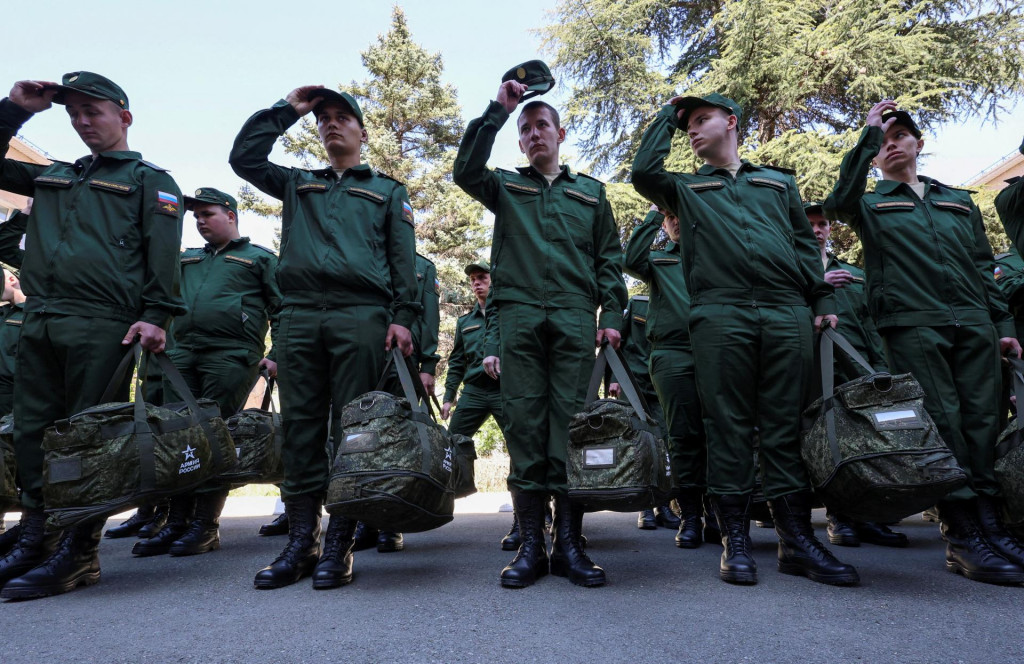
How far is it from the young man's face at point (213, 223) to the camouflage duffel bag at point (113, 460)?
2.22 metres

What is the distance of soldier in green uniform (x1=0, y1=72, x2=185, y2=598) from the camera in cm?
298

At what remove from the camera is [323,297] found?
311 cm

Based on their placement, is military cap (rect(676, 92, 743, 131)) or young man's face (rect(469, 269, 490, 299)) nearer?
military cap (rect(676, 92, 743, 131))

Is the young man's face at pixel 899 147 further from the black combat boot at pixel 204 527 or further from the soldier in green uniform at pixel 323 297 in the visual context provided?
the black combat boot at pixel 204 527

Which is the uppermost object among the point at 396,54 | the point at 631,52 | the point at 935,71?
the point at 396,54

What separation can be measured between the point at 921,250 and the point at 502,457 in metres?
8.94

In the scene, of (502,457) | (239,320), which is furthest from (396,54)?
(239,320)


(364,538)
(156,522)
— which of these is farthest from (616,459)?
(156,522)

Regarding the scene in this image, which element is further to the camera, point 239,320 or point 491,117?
point 239,320

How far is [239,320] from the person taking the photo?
14.8ft

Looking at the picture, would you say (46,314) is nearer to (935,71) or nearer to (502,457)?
(502,457)

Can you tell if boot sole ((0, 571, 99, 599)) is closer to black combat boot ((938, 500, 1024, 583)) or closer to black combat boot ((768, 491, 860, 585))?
black combat boot ((768, 491, 860, 585))

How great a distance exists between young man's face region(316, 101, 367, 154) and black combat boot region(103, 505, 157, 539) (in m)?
2.94

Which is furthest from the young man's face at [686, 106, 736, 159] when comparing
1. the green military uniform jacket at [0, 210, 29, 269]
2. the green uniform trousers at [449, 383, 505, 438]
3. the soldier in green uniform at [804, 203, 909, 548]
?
the green military uniform jacket at [0, 210, 29, 269]
